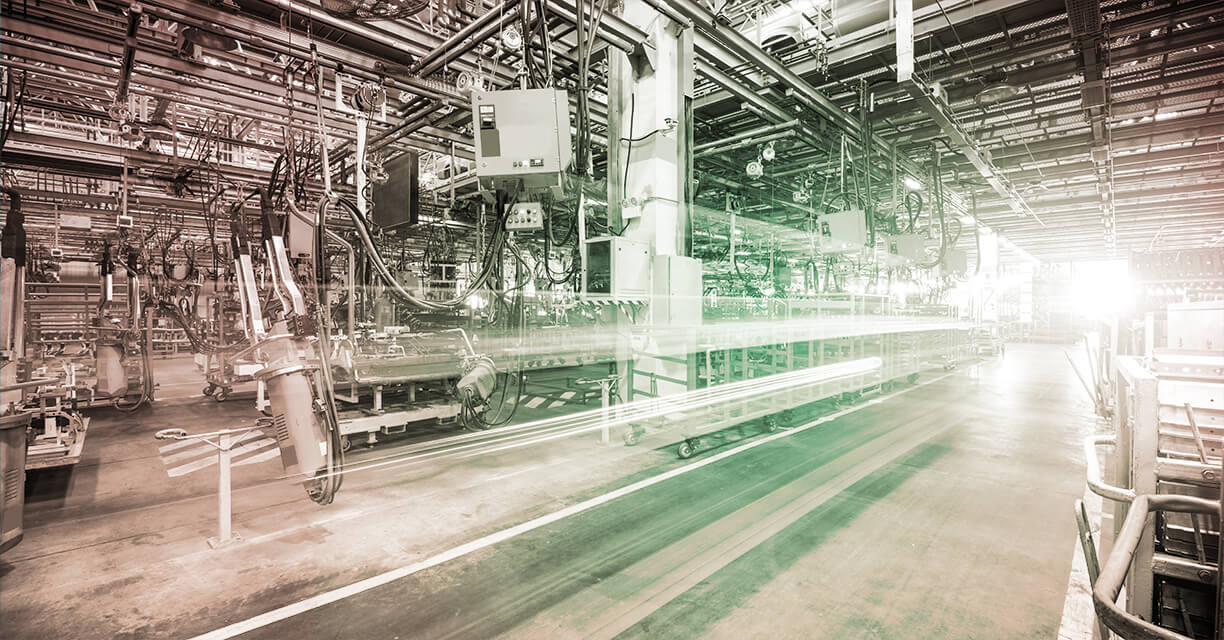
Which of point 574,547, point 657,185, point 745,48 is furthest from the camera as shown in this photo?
point 657,185

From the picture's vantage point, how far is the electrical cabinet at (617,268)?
4.63 meters

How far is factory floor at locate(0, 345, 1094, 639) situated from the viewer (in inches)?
104

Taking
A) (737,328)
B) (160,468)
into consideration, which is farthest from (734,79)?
(160,468)

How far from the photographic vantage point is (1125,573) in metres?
1.26

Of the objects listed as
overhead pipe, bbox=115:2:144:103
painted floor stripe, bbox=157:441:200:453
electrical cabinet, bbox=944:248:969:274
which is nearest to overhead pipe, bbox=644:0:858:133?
electrical cabinet, bbox=944:248:969:274

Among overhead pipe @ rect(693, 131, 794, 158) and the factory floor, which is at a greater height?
overhead pipe @ rect(693, 131, 794, 158)

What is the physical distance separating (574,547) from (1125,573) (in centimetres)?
281

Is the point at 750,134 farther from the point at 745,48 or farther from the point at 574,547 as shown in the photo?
the point at 574,547

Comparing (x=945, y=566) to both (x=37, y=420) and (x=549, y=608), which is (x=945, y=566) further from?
(x=37, y=420)

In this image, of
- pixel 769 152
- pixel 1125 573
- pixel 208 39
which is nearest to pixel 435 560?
pixel 1125 573

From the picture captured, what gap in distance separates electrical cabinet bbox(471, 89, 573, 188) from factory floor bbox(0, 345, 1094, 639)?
8.50 ft

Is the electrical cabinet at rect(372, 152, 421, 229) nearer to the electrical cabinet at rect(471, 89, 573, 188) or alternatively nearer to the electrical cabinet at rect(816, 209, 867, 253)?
the electrical cabinet at rect(471, 89, 573, 188)

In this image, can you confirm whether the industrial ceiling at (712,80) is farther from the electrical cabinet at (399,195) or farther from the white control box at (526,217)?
the white control box at (526,217)

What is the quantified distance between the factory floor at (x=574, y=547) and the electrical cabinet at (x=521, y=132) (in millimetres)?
2589
